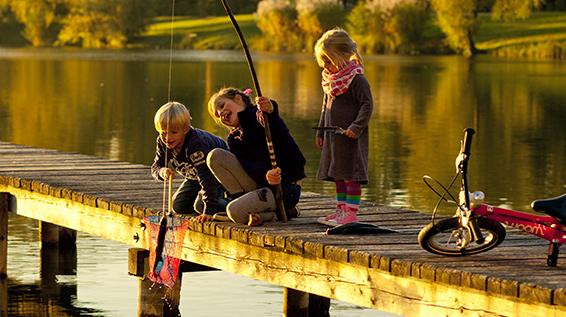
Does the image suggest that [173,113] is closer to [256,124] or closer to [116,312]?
[256,124]

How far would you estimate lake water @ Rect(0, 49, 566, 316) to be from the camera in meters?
12.1

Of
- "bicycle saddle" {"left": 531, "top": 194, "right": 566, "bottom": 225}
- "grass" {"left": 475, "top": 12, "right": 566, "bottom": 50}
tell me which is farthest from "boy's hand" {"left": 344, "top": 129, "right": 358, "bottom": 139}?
"grass" {"left": 475, "top": 12, "right": 566, "bottom": 50}

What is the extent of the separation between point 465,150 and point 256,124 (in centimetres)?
205

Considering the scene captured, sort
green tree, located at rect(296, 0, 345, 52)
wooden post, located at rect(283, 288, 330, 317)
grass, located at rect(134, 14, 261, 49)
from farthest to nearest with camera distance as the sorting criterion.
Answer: grass, located at rect(134, 14, 261, 49) < green tree, located at rect(296, 0, 345, 52) < wooden post, located at rect(283, 288, 330, 317)

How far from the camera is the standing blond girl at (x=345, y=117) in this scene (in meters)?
9.53

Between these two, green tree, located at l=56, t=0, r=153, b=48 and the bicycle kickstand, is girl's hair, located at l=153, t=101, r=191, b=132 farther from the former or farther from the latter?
green tree, located at l=56, t=0, r=153, b=48

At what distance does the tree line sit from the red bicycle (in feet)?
211

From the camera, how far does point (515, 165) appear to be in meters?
22.3

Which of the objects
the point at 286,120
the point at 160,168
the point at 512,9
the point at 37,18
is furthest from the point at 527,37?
the point at 160,168

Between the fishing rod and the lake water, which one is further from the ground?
the fishing rod

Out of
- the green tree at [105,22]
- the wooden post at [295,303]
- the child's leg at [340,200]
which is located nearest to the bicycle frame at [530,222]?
the child's leg at [340,200]

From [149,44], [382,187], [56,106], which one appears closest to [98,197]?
[382,187]

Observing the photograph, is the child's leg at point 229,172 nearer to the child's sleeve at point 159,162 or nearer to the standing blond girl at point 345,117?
the child's sleeve at point 159,162

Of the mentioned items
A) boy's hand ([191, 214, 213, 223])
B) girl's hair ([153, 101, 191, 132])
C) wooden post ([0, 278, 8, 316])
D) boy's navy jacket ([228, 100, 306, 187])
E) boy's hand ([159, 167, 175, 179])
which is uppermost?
girl's hair ([153, 101, 191, 132])
